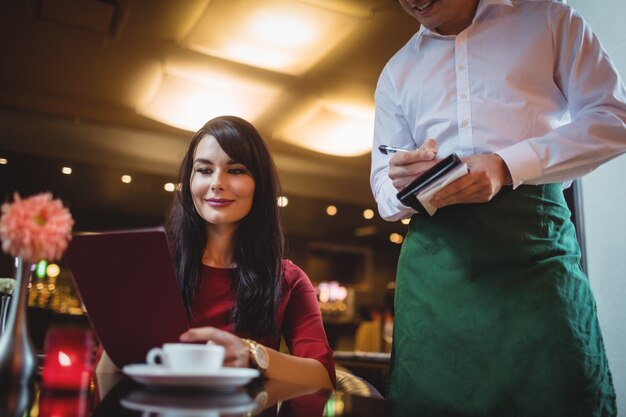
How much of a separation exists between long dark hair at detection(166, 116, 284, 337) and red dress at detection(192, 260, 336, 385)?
0.08 ft

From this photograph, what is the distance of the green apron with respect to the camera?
1.01 meters

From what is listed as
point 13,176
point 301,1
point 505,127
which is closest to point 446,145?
point 505,127

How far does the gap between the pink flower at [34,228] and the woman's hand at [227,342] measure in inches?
10.5

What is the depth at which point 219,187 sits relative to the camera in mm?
1435

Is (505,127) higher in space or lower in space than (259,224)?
higher

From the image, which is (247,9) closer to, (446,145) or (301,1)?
(301,1)

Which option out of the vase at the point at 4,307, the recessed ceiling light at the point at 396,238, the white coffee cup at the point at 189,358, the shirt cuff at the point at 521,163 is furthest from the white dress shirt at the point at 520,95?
the recessed ceiling light at the point at 396,238

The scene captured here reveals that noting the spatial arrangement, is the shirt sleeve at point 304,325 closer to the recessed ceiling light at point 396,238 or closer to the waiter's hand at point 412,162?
the waiter's hand at point 412,162

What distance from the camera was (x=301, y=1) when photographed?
315 cm

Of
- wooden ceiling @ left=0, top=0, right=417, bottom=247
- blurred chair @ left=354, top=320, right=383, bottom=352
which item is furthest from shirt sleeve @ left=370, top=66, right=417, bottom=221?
blurred chair @ left=354, top=320, right=383, bottom=352

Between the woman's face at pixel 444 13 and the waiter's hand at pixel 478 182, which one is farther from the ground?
the woman's face at pixel 444 13

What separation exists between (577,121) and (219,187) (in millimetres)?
829

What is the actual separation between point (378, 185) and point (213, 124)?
50 centimetres

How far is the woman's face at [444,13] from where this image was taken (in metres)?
1.25
